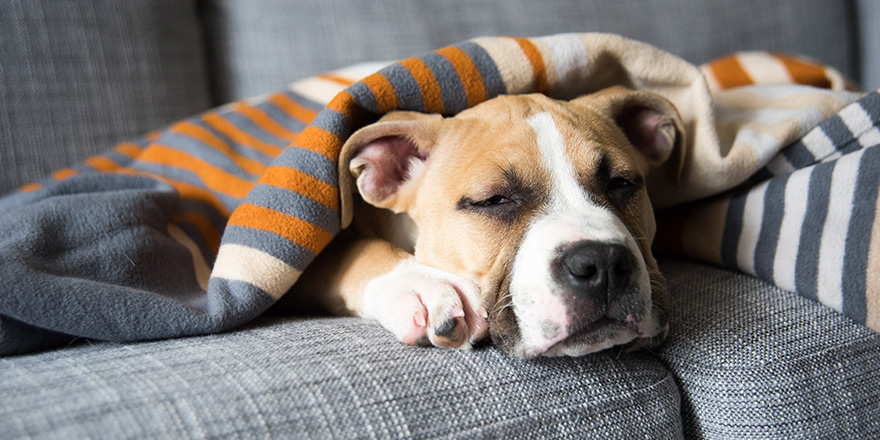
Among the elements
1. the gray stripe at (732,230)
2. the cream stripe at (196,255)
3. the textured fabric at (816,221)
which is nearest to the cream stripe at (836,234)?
the textured fabric at (816,221)

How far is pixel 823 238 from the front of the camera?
56.3 inches

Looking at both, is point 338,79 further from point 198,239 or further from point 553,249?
point 553,249

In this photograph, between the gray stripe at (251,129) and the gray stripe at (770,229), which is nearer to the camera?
the gray stripe at (770,229)

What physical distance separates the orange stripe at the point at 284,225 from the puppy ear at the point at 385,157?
0.10 metres

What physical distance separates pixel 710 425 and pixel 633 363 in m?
0.20

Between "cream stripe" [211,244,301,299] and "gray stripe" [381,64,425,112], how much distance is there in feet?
1.81

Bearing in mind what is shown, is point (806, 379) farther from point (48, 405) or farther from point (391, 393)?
point (48, 405)

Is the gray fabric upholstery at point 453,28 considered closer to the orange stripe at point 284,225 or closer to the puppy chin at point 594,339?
the orange stripe at point 284,225

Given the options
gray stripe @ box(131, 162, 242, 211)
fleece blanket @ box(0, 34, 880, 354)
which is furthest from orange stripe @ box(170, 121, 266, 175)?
gray stripe @ box(131, 162, 242, 211)

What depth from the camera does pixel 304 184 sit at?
1.44 meters

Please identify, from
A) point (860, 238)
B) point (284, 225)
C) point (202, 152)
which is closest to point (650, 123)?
point (860, 238)

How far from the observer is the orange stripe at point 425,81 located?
1605 millimetres

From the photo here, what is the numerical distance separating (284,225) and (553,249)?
0.66m

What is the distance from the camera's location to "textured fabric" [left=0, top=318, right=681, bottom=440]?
89cm
